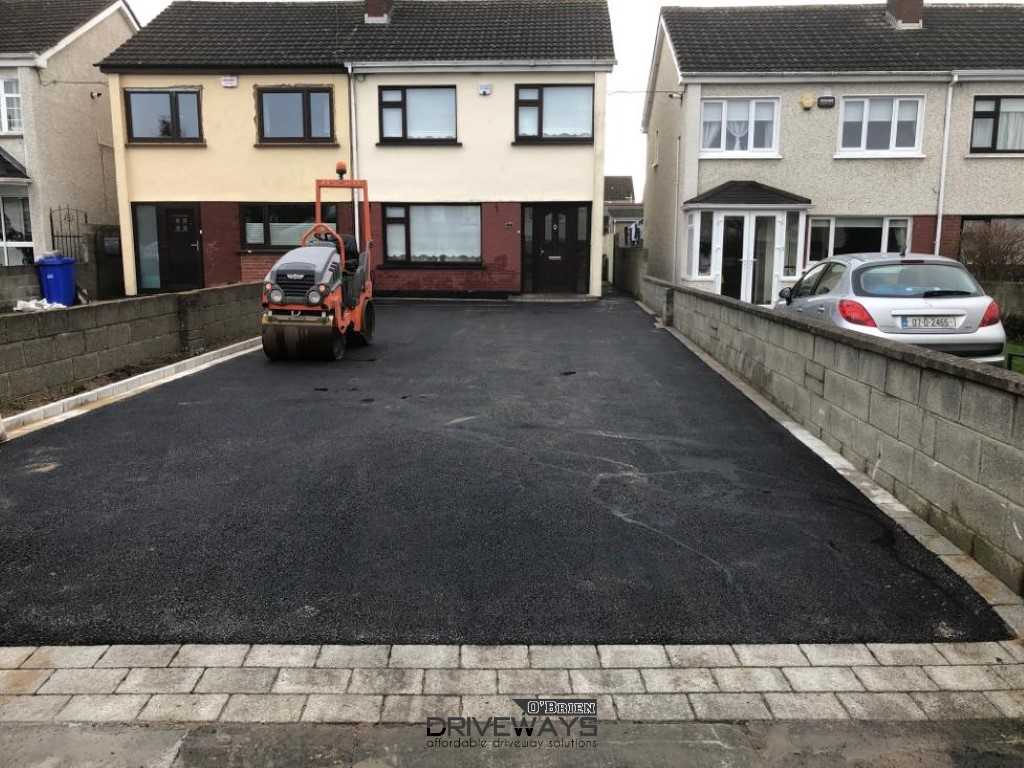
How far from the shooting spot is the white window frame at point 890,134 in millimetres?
22609

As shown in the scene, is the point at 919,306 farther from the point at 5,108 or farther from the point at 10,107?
the point at 5,108

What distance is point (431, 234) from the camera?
23531mm

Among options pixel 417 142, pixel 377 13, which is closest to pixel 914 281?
pixel 417 142

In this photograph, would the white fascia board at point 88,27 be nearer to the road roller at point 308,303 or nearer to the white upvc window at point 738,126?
the road roller at point 308,303

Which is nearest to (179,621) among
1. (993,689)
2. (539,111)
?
(993,689)

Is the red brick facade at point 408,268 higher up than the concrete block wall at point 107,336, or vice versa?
the red brick facade at point 408,268

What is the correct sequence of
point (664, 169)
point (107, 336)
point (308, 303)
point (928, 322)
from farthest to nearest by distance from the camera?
point (664, 169) < point (308, 303) < point (107, 336) < point (928, 322)

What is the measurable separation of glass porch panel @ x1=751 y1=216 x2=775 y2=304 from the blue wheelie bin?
1763 cm

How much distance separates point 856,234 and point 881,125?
300 cm

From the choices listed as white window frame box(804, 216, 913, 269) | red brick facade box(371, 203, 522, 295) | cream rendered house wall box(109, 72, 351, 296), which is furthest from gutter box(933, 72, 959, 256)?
cream rendered house wall box(109, 72, 351, 296)

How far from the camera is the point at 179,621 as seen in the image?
4.02 m

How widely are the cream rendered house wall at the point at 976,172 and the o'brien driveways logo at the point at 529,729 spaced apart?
2362 cm

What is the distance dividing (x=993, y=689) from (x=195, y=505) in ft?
15.6

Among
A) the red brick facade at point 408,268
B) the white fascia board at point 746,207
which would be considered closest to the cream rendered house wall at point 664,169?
the white fascia board at point 746,207
